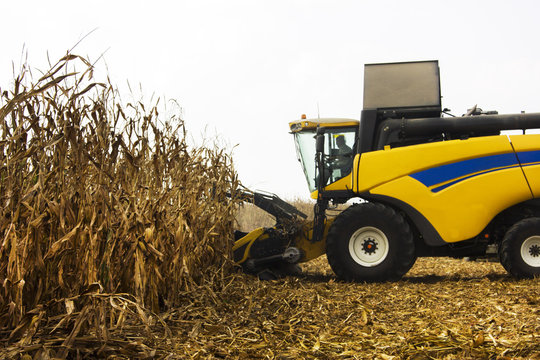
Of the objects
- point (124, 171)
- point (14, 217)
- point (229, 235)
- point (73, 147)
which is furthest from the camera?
point (229, 235)

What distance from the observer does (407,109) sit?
7.13 metres

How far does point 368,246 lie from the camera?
670 centimetres

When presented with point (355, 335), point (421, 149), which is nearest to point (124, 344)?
point (355, 335)

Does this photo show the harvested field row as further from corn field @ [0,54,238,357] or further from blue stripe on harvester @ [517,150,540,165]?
blue stripe on harvester @ [517,150,540,165]

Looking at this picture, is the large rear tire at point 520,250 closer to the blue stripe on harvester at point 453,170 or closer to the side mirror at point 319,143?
the blue stripe on harvester at point 453,170

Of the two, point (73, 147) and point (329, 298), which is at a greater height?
point (73, 147)

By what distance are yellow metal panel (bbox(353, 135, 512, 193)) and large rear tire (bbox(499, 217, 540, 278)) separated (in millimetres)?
911

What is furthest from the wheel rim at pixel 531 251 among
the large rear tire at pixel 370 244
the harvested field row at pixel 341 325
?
the large rear tire at pixel 370 244

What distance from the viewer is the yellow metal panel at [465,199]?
6613 millimetres

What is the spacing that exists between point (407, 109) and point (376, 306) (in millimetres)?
3097

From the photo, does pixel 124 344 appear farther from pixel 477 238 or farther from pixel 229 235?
pixel 477 238

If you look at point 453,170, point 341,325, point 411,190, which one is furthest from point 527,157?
point 341,325

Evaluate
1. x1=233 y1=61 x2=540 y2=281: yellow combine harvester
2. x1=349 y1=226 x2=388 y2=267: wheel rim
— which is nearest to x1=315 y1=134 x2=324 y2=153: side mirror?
x1=233 y1=61 x2=540 y2=281: yellow combine harvester

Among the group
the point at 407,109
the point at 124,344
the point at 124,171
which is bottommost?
the point at 124,344
